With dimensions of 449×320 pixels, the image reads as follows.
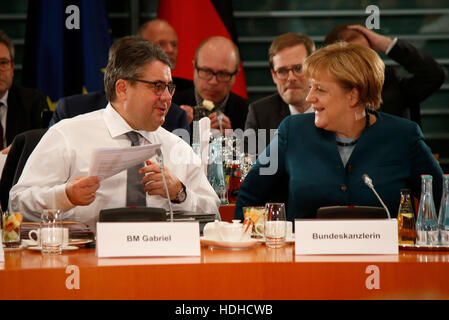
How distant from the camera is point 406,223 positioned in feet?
6.63

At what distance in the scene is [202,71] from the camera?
13.5 ft

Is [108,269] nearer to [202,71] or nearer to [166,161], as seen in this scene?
[166,161]

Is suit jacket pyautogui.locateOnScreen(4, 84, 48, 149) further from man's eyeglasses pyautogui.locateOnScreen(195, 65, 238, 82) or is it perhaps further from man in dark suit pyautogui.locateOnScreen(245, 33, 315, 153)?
man in dark suit pyautogui.locateOnScreen(245, 33, 315, 153)

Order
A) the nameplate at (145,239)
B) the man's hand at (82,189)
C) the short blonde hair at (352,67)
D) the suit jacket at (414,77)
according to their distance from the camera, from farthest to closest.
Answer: the suit jacket at (414,77) < the short blonde hair at (352,67) < the man's hand at (82,189) < the nameplate at (145,239)

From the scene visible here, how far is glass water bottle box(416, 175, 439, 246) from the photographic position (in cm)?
198

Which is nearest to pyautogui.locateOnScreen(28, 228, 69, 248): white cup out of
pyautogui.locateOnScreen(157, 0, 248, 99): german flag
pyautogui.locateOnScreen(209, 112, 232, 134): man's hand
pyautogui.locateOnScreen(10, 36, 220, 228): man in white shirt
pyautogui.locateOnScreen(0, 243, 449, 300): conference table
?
pyautogui.locateOnScreen(0, 243, 449, 300): conference table

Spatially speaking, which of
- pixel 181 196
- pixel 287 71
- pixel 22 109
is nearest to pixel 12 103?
pixel 22 109

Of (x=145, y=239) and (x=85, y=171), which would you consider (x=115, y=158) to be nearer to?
(x=145, y=239)

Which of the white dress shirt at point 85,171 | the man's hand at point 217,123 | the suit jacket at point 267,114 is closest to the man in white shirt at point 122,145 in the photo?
the white dress shirt at point 85,171

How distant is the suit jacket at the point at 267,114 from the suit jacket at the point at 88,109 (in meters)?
0.54

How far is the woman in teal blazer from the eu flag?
2442 millimetres

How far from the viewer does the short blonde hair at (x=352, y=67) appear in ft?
8.52

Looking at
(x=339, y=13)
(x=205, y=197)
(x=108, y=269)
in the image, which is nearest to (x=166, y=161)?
(x=205, y=197)

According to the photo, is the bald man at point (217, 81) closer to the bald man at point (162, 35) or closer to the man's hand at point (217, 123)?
the man's hand at point (217, 123)
